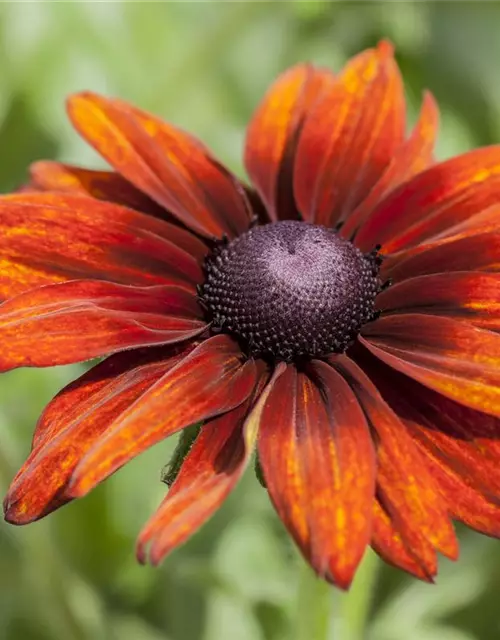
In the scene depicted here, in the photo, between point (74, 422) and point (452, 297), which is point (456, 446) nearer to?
point (452, 297)

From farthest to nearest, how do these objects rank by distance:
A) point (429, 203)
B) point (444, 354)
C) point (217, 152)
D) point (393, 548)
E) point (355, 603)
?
point (217, 152) < point (355, 603) < point (429, 203) < point (444, 354) < point (393, 548)

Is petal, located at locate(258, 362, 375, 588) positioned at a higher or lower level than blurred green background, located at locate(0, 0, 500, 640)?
higher

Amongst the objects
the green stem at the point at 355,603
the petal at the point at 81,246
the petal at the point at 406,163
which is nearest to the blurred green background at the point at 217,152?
the green stem at the point at 355,603

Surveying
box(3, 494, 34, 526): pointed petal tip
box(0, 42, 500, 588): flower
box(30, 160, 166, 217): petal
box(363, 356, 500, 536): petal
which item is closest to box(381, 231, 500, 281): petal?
box(0, 42, 500, 588): flower

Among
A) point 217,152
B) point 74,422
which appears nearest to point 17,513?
point 74,422

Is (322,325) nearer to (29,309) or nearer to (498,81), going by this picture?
(29,309)

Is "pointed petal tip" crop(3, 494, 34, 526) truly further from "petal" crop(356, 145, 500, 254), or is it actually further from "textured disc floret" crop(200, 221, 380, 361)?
"petal" crop(356, 145, 500, 254)
